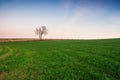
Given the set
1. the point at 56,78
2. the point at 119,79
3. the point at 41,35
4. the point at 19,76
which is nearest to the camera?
the point at 119,79

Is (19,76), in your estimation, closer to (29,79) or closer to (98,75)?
(29,79)

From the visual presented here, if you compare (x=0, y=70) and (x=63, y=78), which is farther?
(x=0, y=70)

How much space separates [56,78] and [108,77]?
403 cm

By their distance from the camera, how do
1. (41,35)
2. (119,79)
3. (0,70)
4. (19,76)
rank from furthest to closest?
(41,35) → (0,70) → (19,76) → (119,79)

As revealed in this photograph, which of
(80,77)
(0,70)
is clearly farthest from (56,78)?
(0,70)

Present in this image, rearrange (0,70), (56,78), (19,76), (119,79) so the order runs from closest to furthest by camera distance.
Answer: (119,79) < (56,78) < (19,76) < (0,70)

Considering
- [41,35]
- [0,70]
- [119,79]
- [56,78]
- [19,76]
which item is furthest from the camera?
[41,35]

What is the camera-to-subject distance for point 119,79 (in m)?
9.07

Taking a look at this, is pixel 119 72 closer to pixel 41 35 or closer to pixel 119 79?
pixel 119 79

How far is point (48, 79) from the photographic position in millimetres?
9648

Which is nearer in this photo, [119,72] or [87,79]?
[87,79]

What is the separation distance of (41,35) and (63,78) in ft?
376

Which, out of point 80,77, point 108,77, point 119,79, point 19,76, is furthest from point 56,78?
point 119,79

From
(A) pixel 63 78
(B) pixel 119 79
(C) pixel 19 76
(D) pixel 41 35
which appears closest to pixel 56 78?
(A) pixel 63 78
